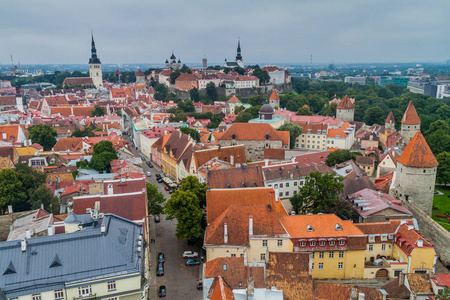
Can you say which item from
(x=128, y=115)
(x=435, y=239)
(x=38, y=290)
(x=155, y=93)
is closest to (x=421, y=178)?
(x=435, y=239)

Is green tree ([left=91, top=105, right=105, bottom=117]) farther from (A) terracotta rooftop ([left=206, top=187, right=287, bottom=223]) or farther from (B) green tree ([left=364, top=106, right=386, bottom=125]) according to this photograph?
(A) terracotta rooftop ([left=206, top=187, right=287, bottom=223])

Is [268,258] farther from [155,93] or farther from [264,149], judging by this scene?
[155,93]

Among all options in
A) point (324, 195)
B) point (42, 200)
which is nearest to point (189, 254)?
point (324, 195)

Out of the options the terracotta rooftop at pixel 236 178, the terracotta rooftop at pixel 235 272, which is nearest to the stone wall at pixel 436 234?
the terracotta rooftop at pixel 236 178

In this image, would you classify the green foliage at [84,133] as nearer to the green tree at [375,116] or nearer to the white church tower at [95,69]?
the green tree at [375,116]

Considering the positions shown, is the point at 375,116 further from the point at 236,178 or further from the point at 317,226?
the point at 317,226

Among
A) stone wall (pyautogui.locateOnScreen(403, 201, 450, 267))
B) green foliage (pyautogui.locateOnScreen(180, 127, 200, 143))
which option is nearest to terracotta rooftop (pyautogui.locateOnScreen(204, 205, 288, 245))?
stone wall (pyautogui.locateOnScreen(403, 201, 450, 267))
